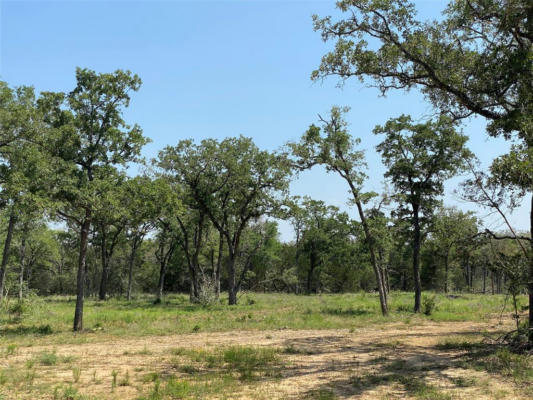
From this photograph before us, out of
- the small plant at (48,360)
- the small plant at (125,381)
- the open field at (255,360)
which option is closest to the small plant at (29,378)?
the open field at (255,360)

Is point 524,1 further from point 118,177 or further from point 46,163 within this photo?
point 46,163

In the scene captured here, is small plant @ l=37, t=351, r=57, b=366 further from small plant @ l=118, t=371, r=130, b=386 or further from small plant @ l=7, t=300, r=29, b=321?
small plant @ l=7, t=300, r=29, b=321

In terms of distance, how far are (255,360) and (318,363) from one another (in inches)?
71.2

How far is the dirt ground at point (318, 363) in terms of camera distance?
854 centimetres

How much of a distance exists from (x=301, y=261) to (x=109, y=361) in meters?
58.3

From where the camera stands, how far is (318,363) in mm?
11570

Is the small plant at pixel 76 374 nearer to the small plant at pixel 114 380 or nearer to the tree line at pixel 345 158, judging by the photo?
the small plant at pixel 114 380

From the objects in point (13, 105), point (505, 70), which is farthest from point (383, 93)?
point (13, 105)

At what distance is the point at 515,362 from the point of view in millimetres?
10656

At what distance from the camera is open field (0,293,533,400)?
28.0ft

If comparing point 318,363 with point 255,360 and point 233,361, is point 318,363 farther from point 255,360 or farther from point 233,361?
point 233,361

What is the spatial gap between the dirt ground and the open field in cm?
3

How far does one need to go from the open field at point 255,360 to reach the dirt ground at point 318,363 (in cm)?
3

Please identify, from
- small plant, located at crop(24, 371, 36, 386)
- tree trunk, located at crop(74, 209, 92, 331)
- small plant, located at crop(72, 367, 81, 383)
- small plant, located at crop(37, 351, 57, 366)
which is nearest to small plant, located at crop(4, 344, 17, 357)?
small plant, located at crop(37, 351, 57, 366)
